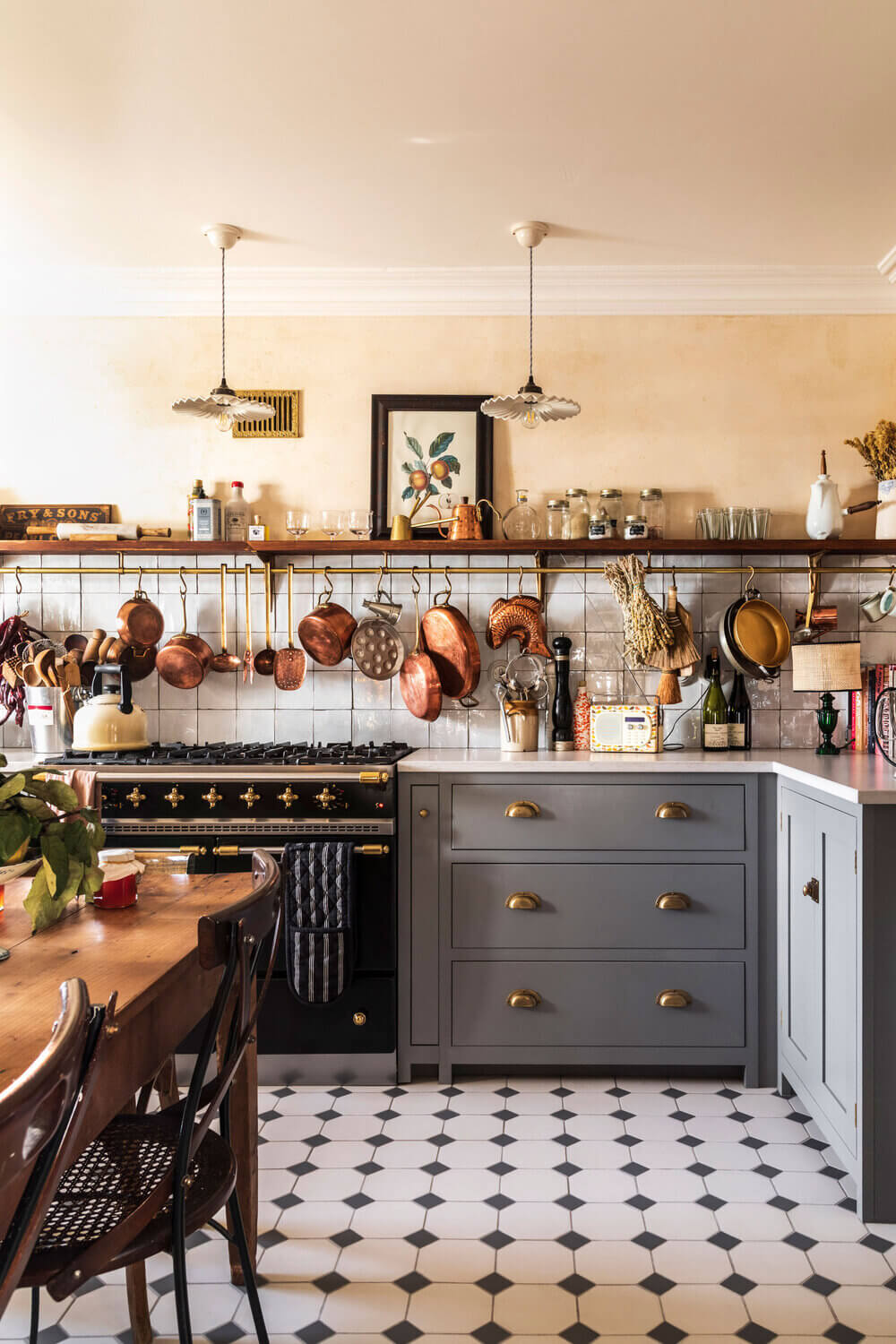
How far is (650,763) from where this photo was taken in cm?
308

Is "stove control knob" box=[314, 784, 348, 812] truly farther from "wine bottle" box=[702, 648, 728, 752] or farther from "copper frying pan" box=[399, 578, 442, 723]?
"wine bottle" box=[702, 648, 728, 752]

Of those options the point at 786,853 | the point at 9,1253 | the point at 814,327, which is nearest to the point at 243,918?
the point at 9,1253

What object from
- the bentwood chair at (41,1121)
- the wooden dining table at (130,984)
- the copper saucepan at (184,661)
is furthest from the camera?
the copper saucepan at (184,661)

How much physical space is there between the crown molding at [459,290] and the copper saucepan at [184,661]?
48.1 inches

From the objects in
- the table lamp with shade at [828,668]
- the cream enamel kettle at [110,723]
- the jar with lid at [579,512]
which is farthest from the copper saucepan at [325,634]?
the table lamp with shade at [828,668]

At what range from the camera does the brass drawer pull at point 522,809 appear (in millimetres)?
3104

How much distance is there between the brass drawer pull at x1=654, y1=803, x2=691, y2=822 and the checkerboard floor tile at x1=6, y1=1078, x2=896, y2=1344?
814 mm

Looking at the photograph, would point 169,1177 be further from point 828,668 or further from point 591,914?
point 828,668

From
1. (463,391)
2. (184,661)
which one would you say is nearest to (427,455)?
(463,391)

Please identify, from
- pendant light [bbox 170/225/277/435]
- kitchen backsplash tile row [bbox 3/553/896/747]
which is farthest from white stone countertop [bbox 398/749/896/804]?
pendant light [bbox 170/225/277/435]

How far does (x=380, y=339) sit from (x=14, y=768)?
6.44 ft

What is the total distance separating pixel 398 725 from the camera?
12.2 ft

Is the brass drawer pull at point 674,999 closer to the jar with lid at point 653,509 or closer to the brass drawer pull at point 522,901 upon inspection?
the brass drawer pull at point 522,901

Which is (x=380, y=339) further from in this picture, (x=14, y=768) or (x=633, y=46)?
(x=14, y=768)
